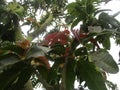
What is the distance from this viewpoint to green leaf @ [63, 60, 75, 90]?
3.72ft

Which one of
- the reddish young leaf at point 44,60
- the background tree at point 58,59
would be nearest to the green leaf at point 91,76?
the background tree at point 58,59

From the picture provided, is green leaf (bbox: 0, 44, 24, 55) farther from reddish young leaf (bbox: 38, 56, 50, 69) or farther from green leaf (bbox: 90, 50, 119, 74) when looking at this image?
green leaf (bbox: 90, 50, 119, 74)

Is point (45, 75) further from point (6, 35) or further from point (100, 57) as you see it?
point (6, 35)

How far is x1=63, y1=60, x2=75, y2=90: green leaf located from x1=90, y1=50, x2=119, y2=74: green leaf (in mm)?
99

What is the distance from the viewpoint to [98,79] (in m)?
1.11

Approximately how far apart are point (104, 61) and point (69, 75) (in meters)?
0.16

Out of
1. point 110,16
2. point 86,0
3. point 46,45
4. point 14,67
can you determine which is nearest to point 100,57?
point 46,45

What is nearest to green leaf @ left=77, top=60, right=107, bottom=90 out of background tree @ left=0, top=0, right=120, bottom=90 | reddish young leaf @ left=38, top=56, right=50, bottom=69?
background tree @ left=0, top=0, right=120, bottom=90

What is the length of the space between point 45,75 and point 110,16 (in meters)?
0.46

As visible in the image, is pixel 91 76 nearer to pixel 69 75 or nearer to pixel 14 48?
pixel 69 75

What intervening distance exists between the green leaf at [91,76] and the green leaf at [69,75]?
29 millimetres

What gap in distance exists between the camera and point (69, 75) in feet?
3.83

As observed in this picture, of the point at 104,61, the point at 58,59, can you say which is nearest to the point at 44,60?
the point at 58,59

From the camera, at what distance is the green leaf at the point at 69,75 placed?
113 centimetres
